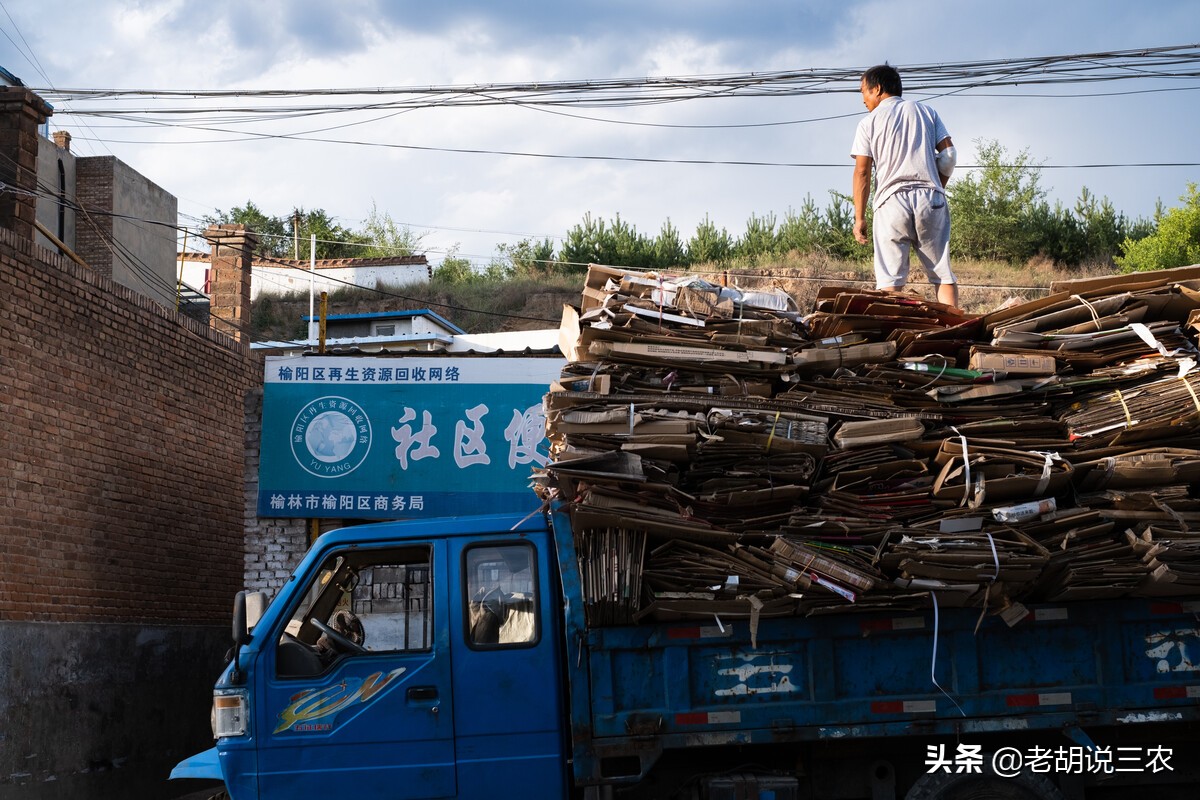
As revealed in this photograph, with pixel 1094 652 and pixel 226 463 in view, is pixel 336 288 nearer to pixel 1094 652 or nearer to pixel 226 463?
pixel 226 463

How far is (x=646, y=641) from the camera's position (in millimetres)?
5285

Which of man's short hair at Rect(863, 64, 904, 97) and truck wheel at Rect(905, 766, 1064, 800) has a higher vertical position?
man's short hair at Rect(863, 64, 904, 97)

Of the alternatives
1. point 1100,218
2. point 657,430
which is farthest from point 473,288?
point 657,430

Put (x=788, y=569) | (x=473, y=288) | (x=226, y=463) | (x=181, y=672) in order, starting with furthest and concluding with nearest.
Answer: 1. (x=473, y=288)
2. (x=226, y=463)
3. (x=181, y=672)
4. (x=788, y=569)

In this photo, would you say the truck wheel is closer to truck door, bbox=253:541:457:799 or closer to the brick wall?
truck door, bbox=253:541:457:799

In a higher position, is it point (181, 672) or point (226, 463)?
point (226, 463)

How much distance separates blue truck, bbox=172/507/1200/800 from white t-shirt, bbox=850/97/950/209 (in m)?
3.25

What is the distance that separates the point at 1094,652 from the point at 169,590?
9.80 m

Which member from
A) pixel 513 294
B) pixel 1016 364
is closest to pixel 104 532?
pixel 1016 364

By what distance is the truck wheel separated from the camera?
17.5ft

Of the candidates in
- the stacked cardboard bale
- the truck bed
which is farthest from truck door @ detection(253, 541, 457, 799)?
the stacked cardboard bale

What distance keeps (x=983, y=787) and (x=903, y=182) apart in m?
3.93

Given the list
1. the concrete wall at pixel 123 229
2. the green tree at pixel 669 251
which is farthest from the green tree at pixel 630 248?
the concrete wall at pixel 123 229

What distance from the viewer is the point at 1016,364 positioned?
5520 millimetres
